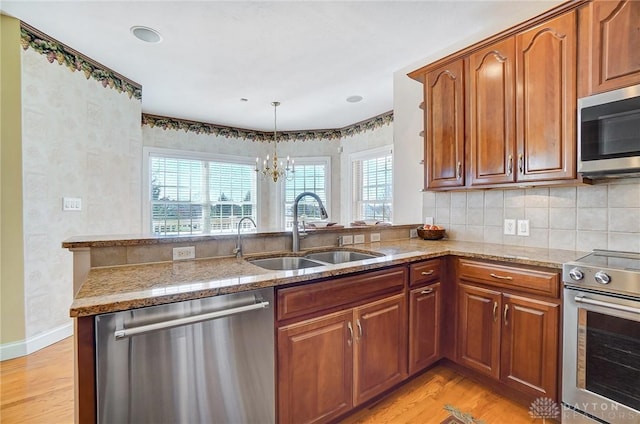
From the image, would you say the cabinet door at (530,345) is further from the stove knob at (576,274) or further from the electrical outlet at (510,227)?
the electrical outlet at (510,227)

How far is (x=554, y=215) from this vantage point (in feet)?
6.97

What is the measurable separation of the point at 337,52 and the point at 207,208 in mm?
3724

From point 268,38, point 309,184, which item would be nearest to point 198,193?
point 309,184

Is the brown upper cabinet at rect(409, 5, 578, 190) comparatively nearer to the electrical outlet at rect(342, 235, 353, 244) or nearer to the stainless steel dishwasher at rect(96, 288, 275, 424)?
the electrical outlet at rect(342, 235, 353, 244)

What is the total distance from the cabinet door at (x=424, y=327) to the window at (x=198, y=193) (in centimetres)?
377

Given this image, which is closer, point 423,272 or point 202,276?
point 202,276

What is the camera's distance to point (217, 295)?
1206 millimetres

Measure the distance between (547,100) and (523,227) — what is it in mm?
917

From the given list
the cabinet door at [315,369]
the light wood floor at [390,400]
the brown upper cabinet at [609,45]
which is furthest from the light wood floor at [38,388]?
the brown upper cabinet at [609,45]

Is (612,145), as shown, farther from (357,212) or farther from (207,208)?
(207,208)

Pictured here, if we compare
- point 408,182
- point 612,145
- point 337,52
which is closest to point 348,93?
point 337,52

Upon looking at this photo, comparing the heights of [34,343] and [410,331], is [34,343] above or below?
below

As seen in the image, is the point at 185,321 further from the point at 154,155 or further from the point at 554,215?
the point at 154,155

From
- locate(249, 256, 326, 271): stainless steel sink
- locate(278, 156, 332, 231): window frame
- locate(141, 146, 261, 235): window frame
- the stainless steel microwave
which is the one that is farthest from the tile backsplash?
locate(141, 146, 261, 235): window frame
